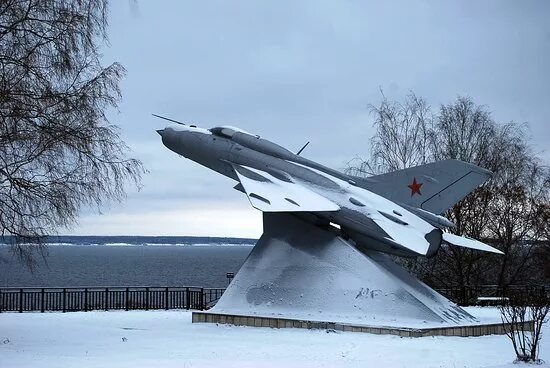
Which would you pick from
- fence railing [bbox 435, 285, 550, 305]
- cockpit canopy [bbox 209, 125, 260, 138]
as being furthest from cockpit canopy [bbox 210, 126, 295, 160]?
fence railing [bbox 435, 285, 550, 305]

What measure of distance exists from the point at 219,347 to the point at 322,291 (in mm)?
4887

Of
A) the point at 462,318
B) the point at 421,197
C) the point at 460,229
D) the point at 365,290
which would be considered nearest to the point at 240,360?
the point at 365,290

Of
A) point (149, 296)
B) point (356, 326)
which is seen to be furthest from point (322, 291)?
point (149, 296)

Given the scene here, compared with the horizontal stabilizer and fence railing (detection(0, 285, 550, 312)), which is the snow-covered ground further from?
fence railing (detection(0, 285, 550, 312))

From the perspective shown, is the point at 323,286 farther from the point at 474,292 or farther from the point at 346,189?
the point at 474,292

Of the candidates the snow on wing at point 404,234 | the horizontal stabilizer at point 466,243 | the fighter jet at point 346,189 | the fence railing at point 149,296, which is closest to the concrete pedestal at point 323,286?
the fighter jet at point 346,189

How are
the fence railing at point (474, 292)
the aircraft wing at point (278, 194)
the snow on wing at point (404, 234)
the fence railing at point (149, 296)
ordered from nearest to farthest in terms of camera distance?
the snow on wing at point (404, 234) < the aircraft wing at point (278, 194) < the fence railing at point (149, 296) < the fence railing at point (474, 292)

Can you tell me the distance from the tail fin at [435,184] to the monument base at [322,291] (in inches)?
79.9

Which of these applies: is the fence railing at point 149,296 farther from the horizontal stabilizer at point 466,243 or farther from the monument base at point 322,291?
the monument base at point 322,291

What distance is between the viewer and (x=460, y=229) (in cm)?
3794

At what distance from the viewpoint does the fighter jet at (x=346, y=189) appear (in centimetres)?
2028

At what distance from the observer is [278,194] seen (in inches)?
816

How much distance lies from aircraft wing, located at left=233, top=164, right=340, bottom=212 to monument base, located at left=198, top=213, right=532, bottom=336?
103 centimetres

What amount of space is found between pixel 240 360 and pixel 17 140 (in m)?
6.71
